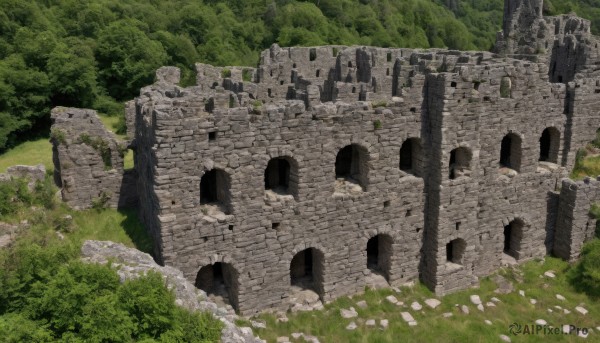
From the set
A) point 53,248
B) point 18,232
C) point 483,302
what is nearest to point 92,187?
point 18,232

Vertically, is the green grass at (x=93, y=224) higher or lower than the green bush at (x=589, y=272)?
higher

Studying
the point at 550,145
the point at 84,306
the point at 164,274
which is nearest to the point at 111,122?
the point at 164,274

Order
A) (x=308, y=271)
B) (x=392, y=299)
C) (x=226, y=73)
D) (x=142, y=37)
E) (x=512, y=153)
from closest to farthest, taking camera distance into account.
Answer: (x=392, y=299) → (x=308, y=271) → (x=512, y=153) → (x=226, y=73) → (x=142, y=37)

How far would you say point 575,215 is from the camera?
25422 millimetres

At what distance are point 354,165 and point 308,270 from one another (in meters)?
4.84

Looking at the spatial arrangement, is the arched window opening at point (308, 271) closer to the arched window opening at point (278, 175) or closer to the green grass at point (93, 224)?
the arched window opening at point (278, 175)

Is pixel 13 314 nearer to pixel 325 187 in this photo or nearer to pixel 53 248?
pixel 53 248

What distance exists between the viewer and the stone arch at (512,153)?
24.8 metres

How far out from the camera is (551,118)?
25547 mm

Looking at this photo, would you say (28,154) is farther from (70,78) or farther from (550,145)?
(550,145)

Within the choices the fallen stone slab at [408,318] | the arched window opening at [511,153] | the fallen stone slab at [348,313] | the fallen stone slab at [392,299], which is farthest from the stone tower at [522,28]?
the fallen stone slab at [348,313]

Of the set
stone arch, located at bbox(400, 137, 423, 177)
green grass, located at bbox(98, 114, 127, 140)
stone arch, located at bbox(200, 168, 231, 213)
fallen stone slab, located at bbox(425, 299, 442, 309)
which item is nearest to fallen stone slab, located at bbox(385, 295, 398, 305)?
fallen stone slab, located at bbox(425, 299, 442, 309)

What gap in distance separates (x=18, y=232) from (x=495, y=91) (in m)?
18.1

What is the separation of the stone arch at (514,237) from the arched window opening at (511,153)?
2424mm
